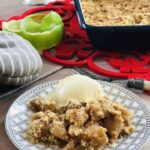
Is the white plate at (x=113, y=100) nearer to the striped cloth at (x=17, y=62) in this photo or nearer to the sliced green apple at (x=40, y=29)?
the striped cloth at (x=17, y=62)

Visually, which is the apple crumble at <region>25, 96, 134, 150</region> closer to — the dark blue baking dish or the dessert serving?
the dessert serving

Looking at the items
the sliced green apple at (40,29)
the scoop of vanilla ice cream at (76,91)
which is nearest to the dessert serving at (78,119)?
the scoop of vanilla ice cream at (76,91)

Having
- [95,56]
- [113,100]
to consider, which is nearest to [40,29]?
[95,56]

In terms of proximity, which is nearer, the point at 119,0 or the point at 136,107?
the point at 136,107

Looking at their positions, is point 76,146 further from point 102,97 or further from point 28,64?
point 28,64

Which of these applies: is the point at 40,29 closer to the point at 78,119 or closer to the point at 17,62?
the point at 17,62

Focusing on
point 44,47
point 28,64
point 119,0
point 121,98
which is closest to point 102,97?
point 121,98

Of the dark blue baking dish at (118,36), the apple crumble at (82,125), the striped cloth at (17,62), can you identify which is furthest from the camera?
the dark blue baking dish at (118,36)
